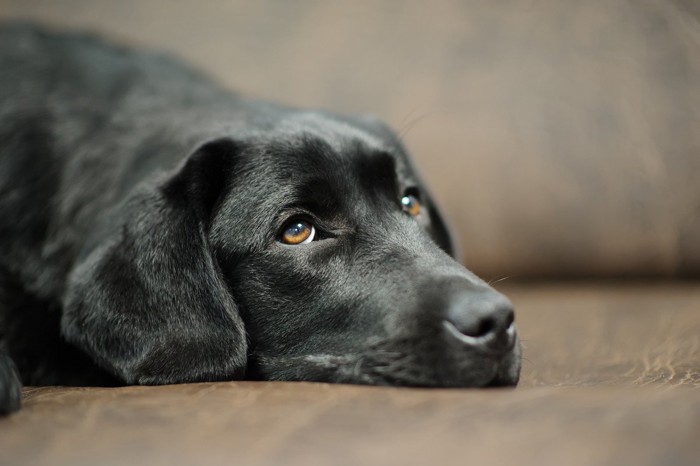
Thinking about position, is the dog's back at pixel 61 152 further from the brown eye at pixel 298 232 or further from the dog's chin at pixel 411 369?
the dog's chin at pixel 411 369

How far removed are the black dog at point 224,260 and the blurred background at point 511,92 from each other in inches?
29.8

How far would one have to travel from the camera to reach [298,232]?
1.66m

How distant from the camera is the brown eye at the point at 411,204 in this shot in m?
2.00

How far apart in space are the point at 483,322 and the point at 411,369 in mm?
158

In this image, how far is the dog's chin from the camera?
50.9 inches

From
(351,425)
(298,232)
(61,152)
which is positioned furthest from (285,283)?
(61,152)

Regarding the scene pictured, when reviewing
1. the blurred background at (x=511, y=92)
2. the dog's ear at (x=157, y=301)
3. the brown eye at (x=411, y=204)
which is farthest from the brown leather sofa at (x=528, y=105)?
the dog's ear at (x=157, y=301)

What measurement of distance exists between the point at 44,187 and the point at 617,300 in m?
1.80

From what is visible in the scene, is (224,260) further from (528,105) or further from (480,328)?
(528,105)

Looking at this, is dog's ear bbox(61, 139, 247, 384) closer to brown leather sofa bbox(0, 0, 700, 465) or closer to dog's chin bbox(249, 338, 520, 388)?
dog's chin bbox(249, 338, 520, 388)

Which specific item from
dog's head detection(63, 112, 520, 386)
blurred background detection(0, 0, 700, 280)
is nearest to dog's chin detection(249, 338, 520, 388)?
dog's head detection(63, 112, 520, 386)

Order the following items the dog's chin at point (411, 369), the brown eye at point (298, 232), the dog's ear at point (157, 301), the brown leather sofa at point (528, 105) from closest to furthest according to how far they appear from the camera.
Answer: the dog's chin at point (411, 369) → the dog's ear at point (157, 301) → the brown eye at point (298, 232) → the brown leather sofa at point (528, 105)

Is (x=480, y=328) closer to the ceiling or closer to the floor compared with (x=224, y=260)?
closer to the ceiling

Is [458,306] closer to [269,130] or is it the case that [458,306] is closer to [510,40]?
[269,130]
